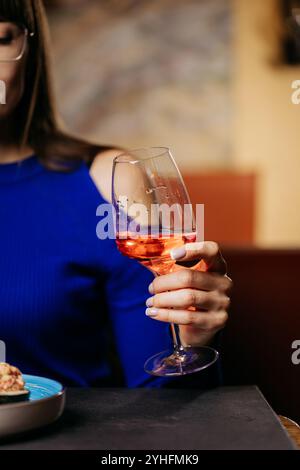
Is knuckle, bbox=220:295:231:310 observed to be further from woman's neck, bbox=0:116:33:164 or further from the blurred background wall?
the blurred background wall

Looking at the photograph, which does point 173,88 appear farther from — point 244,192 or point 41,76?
point 41,76

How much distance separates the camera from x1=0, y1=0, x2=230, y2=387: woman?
1.20m

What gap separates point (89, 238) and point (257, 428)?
0.63 meters

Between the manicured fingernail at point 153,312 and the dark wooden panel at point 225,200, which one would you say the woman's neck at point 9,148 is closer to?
the manicured fingernail at point 153,312

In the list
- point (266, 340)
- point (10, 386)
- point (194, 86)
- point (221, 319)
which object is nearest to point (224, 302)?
point (221, 319)

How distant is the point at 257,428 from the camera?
0.72 metres

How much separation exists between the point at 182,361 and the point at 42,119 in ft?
2.40

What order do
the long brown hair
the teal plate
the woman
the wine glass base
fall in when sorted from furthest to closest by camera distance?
the long brown hair
the woman
the wine glass base
the teal plate

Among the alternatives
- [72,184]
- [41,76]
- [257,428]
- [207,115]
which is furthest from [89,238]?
[207,115]

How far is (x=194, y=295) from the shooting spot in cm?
90

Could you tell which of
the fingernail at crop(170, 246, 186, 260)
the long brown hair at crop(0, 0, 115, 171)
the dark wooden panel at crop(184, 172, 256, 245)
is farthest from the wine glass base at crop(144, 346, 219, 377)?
the dark wooden panel at crop(184, 172, 256, 245)

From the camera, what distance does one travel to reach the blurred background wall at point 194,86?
4512 millimetres

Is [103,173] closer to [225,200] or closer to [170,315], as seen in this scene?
[170,315]

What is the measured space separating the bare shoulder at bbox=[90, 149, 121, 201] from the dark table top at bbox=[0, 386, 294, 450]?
524 millimetres
